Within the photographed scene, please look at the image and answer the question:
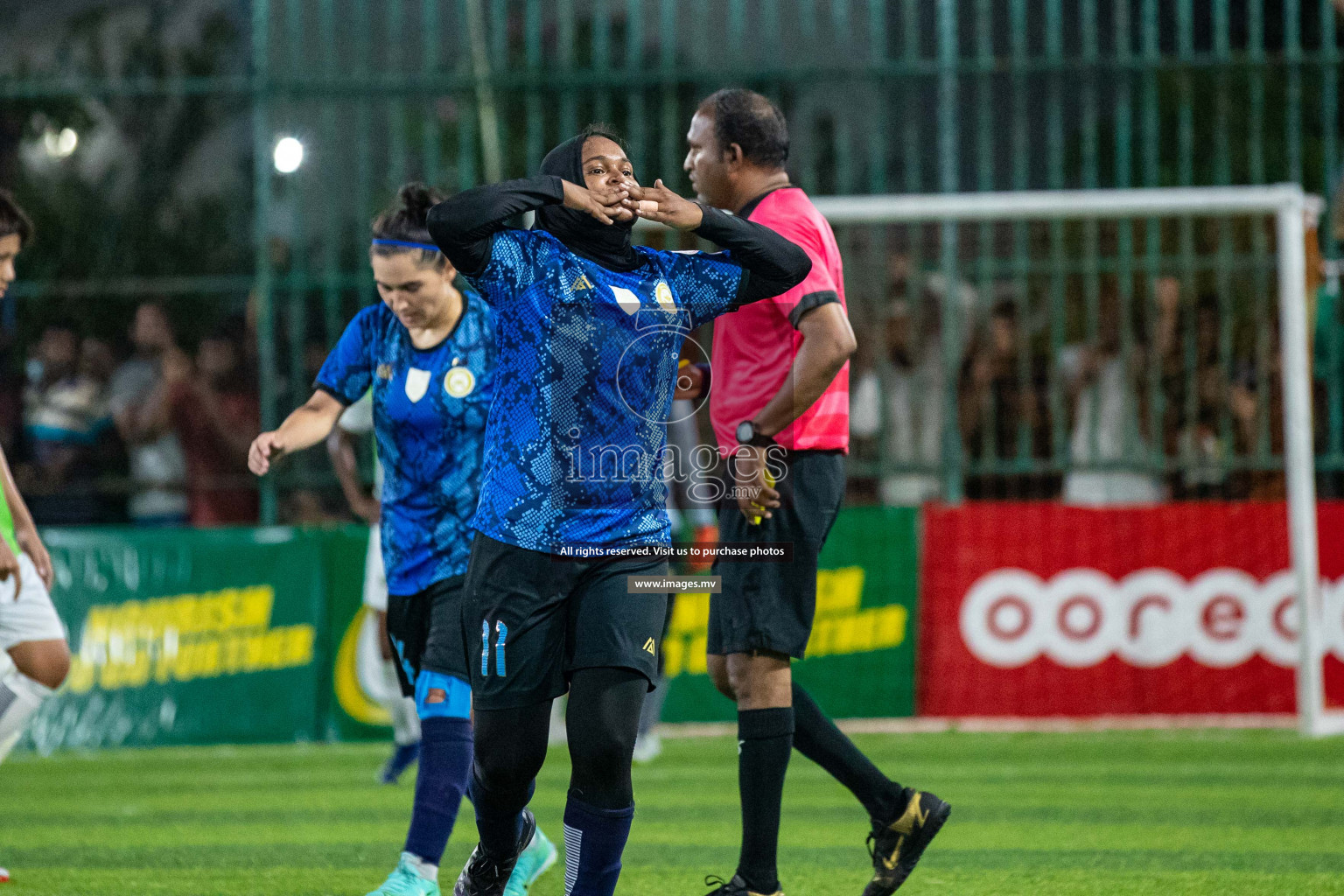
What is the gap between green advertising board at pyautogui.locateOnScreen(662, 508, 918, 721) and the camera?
416 inches

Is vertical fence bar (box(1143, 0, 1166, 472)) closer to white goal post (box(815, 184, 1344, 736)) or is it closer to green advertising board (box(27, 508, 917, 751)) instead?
white goal post (box(815, 184, 1344, 736))

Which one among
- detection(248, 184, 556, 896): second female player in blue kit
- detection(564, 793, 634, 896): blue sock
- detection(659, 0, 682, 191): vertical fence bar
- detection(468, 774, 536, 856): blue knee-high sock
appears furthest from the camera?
detection(659, 0, 682, 191): vertical fence bar

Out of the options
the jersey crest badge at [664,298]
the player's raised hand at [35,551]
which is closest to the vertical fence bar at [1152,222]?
the player's raised hand at [35,551]

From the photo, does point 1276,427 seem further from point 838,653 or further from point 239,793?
point 239,793

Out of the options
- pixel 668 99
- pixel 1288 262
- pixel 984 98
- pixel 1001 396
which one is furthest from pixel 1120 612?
pixel 668 99

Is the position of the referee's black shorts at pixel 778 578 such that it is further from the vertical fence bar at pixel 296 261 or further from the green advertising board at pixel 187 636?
the vertical fence bar at pixel 296 261

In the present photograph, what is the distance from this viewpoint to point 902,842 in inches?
202

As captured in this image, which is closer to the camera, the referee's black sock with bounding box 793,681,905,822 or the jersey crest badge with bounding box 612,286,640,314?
the jersey crest badge with bounding box 612,286,640,314

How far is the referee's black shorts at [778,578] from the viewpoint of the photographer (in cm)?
499

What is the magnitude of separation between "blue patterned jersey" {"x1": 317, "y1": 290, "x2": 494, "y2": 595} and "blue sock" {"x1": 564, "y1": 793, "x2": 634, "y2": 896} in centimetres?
137

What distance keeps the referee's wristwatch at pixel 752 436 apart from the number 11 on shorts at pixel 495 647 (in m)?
0.97

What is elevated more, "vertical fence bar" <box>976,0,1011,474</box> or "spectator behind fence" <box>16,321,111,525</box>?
"vertical fence bar" <box>976,0,1011,474</box>

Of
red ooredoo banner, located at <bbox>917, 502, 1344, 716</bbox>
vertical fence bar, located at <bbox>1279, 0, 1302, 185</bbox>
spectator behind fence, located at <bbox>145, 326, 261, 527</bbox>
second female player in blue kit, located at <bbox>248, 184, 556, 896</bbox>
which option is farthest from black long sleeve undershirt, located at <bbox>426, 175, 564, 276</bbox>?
vertical fence bar, located at <bbox>1279, 0, 1302, 185</bbox>

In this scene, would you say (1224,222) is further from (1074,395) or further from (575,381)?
(575,381)
